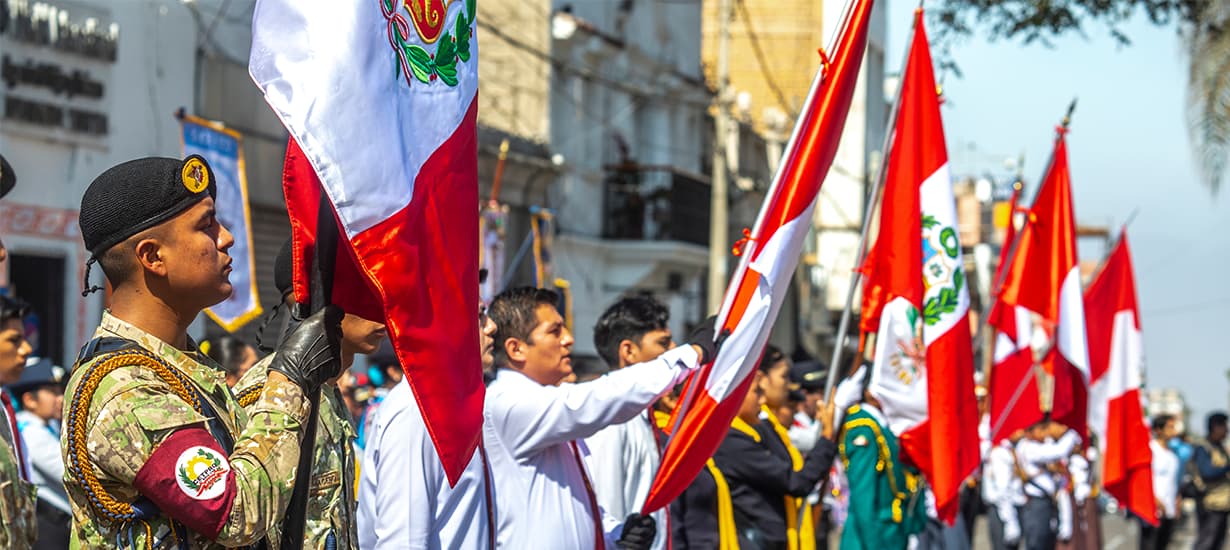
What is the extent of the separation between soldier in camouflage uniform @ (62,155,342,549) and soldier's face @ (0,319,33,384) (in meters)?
3.33

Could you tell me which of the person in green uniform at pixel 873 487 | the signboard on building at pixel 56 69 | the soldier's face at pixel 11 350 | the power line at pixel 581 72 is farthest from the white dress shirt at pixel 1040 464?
the soldier's face at pixel 11 350

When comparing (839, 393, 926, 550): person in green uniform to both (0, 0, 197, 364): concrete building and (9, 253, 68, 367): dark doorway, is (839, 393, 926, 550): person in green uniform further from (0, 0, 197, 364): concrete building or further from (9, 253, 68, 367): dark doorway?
(9, 253, 68, 367): dark doorway

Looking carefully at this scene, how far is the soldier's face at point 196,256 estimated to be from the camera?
350 cm

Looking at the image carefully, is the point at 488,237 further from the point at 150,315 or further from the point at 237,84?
the point at 150,315

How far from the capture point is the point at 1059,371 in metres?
11.8

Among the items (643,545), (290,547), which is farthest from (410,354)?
(643,545)

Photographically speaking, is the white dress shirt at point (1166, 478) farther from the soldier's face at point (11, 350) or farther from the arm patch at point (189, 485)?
the arm patch at point (189, 485)

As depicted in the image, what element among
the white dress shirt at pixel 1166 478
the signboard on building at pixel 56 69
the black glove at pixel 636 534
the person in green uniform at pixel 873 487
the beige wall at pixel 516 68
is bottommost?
the white dress shirt at pixel 1166 478

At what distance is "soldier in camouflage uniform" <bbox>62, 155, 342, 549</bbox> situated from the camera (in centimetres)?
330

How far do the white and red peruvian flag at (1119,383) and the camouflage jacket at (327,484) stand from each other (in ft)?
31.2

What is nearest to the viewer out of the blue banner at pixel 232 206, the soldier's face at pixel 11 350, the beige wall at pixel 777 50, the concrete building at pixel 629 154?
the soldier's face at pixel 11 350

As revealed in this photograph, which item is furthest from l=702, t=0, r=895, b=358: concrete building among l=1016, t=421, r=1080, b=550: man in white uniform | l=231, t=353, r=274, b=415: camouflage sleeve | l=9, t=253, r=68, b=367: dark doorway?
l=231, t=353, r=274, b=415: camouflage sleeve

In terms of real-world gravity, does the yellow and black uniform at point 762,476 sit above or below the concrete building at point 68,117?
below

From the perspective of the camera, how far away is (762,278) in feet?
21.4
